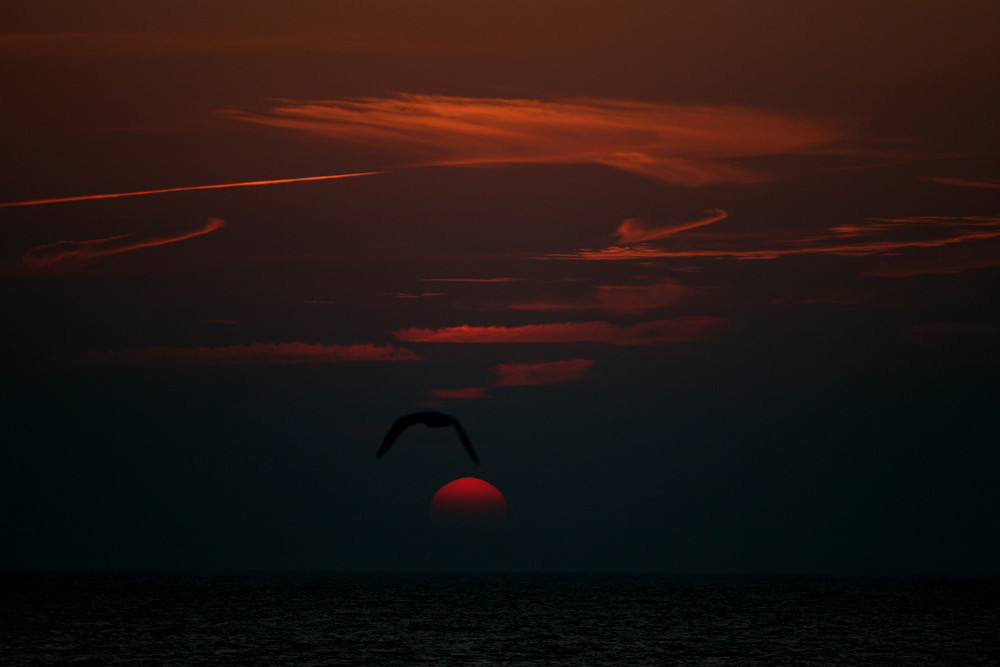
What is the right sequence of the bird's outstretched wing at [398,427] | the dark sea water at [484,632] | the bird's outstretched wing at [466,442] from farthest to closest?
1. the dark sea water at [484,632]
2. the bird's outstretched wing at [398,427]
3. the bird's outstretched wing at [466,442]

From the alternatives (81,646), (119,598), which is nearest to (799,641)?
(81,646)

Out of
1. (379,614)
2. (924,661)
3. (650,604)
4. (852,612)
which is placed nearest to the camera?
(924,661)

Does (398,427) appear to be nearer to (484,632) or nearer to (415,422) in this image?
(415,422)

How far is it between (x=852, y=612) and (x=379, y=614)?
48.1 m

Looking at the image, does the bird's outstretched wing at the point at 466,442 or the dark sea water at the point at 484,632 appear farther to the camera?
the dark sea water at the point at 484,632

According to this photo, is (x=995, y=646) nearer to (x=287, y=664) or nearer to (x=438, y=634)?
(x=438, y=634)

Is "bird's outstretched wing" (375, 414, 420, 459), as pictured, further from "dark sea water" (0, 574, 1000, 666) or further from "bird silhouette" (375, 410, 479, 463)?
"dark sea water" (0, 574, 1000, 666)

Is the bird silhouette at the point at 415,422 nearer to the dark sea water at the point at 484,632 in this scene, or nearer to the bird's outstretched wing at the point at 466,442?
the bird's outstretched wing at the point at 466,442

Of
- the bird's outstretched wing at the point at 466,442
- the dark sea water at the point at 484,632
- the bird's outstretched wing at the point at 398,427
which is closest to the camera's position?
the bird's outstretched wing at the point at 466,442

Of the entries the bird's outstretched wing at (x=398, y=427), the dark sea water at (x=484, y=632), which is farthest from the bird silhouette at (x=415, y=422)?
the dark sea water at (x=484, y=632)

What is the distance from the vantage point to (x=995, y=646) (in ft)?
260

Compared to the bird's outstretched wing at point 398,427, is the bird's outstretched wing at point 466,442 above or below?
below

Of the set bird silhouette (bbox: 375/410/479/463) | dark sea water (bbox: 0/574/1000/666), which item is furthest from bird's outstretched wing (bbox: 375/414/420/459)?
dark sea water (bbox: 0/574/1000/666)

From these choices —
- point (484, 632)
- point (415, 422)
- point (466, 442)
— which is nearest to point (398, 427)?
point (415, 422)
